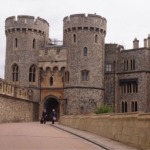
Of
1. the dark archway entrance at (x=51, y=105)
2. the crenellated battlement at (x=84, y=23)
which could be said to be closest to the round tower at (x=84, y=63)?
the crenellated battlement at (x=84, y=23)

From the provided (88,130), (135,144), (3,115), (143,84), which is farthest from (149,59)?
(135,144)

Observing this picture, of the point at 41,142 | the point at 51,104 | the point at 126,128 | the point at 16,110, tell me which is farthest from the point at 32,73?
the point at 41,142

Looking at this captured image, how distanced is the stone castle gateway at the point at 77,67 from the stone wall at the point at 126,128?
85.5ft

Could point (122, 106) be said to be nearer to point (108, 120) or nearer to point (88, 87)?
point (88, 87)

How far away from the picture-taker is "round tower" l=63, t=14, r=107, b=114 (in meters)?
52.1

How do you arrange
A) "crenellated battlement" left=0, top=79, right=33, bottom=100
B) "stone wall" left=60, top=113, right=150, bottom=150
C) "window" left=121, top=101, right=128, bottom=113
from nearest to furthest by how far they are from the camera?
"stone wall" left=60, top=113, right=150, bottom=150 → "crenellated battlement" left=0, top=79, right=33, bottom=100 → "window" left=121, top=101, right=128, bottom=113

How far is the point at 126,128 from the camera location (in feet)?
57.1

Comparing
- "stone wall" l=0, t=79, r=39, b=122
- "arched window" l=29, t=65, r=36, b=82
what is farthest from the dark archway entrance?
"arched window" l=29, t=65, r=36, b=82

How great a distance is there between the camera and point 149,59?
54.7 m

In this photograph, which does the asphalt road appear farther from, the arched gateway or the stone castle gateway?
the arched gateway

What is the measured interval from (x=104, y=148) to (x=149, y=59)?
132 feet

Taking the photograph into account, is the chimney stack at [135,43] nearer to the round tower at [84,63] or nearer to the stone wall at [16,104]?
the round tower at [84,63]

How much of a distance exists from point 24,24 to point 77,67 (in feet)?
28.4

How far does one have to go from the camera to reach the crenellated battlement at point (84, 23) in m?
53.4
